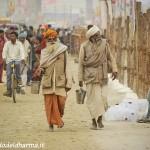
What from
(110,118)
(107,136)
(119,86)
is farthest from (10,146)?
(119,86)

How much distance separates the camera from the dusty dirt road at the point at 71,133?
10039 mm

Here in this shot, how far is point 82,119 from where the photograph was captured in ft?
43.6

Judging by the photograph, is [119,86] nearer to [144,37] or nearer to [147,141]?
[144,37]

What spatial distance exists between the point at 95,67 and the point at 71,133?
3.89ft

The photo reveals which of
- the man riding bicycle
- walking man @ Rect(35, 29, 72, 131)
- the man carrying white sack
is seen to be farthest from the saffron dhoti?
the man riding bicycle

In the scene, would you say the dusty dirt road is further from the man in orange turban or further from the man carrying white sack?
the man carrying white sack

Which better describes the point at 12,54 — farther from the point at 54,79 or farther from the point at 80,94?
the point at 54,79

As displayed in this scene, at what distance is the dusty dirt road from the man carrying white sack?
0.44 m

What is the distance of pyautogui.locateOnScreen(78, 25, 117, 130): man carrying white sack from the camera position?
11594 mm

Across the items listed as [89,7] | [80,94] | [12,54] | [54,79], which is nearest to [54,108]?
[54,79]

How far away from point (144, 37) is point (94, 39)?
441 cm

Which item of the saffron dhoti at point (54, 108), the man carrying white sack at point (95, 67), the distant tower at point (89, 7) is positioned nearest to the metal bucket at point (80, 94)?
the man carrying white sack at point (95, 67)

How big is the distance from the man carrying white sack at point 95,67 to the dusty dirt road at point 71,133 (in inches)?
17.4

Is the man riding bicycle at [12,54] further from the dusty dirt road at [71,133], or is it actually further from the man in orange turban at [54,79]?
the man in orange turban at [54,79]
